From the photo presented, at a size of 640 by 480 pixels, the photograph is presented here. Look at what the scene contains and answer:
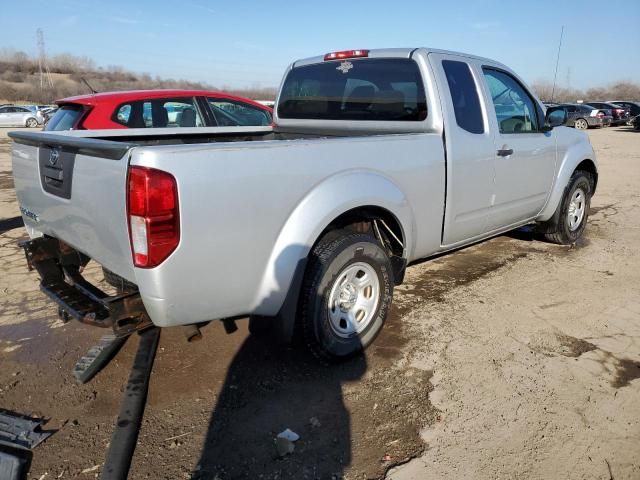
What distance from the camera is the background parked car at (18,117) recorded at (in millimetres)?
29242

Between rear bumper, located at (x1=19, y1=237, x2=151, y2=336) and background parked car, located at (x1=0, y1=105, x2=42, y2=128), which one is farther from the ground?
background parked car, located at (x1=0, y1=105, x2=42, y2=128)

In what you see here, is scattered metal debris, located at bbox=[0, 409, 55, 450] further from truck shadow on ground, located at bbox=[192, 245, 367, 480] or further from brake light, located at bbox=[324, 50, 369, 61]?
brake light, located at bbox=[324, 50, 369, 61]

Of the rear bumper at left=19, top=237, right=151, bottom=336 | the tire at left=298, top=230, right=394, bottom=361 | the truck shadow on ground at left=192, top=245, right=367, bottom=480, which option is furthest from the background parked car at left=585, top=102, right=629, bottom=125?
the rear bumper at left=19, top=237, right=151, bottom=336

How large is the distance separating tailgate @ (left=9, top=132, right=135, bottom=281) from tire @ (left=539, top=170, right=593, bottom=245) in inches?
184

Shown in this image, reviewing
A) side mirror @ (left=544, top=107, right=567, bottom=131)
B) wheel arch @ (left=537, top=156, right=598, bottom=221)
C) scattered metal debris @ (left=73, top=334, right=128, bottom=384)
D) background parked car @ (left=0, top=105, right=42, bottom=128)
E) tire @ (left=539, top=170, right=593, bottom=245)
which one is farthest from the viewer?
background parked car @ (left=0, top=105, right=42, bottom=128)

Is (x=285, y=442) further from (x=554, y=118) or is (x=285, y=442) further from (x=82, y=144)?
(x=554, y=118)

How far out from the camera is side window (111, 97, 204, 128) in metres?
6.29

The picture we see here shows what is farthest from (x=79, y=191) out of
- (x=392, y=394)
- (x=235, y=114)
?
(x=235, y=114)

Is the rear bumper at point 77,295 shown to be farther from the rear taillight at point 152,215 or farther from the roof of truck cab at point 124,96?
the roof of truck cab at point 124,96

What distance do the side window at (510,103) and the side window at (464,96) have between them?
0.28 m

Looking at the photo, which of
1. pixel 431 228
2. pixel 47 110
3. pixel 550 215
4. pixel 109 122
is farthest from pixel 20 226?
pixel 47 110

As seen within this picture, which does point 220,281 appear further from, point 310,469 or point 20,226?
point 20,226

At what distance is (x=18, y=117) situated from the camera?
29.4m

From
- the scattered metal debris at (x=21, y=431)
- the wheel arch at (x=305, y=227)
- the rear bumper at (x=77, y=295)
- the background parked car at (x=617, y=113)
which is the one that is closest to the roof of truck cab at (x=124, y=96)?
the rear bumper at (x=77, y=295)
